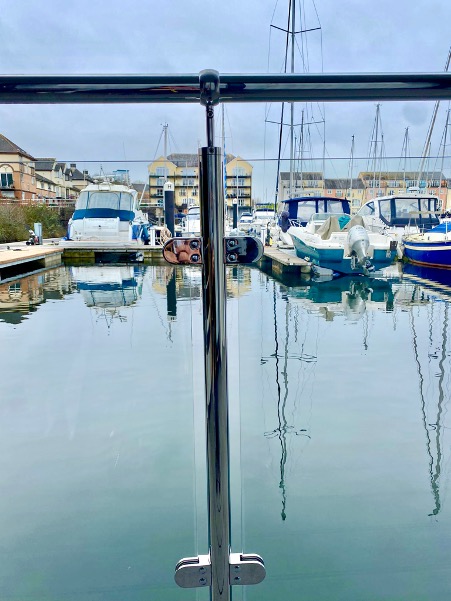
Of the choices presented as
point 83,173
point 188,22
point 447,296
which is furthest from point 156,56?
point 447,296

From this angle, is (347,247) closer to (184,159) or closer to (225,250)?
(184,159)

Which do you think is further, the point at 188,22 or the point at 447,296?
the point at 447,296

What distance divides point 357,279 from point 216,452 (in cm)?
818

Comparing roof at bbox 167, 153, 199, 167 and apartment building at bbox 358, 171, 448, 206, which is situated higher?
apartment building at bbox 358, 171, 448, 206

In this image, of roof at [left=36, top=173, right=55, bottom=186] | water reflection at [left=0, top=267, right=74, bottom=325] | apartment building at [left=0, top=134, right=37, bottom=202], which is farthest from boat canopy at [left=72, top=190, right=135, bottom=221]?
water reflection at [left=0, top=267, right=74, bottom=325]

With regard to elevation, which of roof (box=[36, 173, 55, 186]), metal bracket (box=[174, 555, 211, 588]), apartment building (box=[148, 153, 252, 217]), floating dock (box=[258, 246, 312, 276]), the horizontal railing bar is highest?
the horizontal railing bar

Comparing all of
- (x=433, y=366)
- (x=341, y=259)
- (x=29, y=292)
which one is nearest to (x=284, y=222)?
(x=341, y=259)

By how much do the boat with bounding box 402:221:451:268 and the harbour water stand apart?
5592mm

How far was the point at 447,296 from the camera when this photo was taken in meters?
6.87

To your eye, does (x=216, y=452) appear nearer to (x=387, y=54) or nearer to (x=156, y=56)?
(x=156, y=56)

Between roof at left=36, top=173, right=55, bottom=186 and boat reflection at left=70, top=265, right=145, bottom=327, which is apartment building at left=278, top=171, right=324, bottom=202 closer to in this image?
roof at left=36, top=173, right=55, bottom=186

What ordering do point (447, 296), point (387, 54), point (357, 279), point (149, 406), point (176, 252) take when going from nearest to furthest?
point (176, 252), point (387, 54), point (149, 406), point (447, 296), point (357, 279)

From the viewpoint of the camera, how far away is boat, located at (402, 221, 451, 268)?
9.60m

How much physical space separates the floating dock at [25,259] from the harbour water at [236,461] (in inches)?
159
